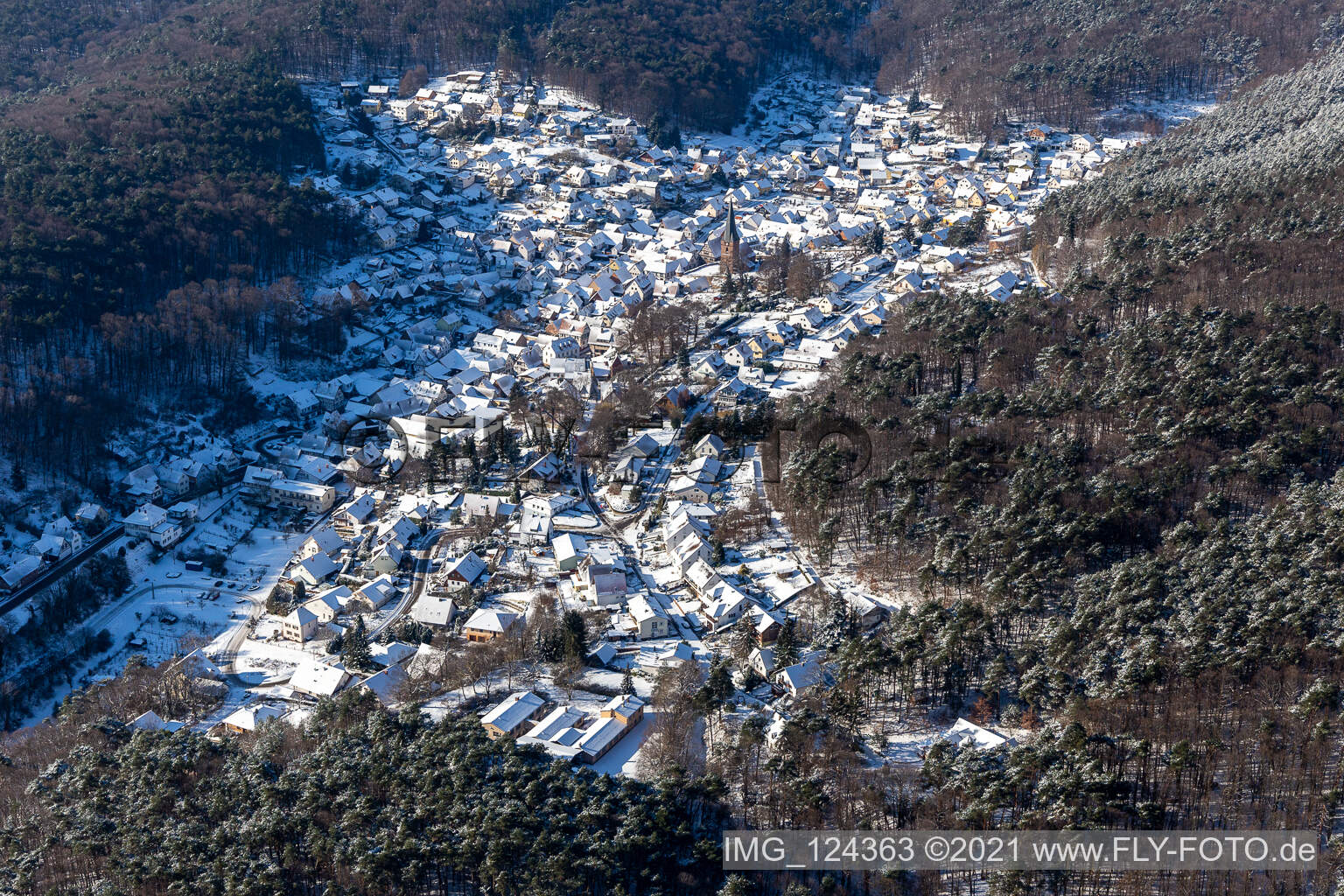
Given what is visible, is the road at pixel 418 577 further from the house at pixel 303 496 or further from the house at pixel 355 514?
the house at pixel 303 496

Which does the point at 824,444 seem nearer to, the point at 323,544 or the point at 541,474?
the point at 541,474

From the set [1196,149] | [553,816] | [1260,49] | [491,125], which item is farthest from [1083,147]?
[553,816]

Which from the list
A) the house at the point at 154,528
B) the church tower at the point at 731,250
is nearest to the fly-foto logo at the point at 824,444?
→ the house at the point at 154,528

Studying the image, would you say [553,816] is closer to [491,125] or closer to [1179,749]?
[1179,749]

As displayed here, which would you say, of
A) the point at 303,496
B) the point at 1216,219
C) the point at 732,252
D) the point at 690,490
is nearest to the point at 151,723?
the point at 303,496

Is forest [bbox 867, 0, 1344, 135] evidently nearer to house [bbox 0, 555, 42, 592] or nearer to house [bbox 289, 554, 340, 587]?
house [bbox 289, 554, 340, 587]

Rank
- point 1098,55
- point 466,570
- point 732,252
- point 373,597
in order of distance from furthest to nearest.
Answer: point 1098,55, point 732,252, point 466,570, point 373,597

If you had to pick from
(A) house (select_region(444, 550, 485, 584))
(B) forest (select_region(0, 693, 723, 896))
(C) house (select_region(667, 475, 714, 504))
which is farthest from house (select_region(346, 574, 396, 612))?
(C) house (select_region(667, 475, 714, 504))
